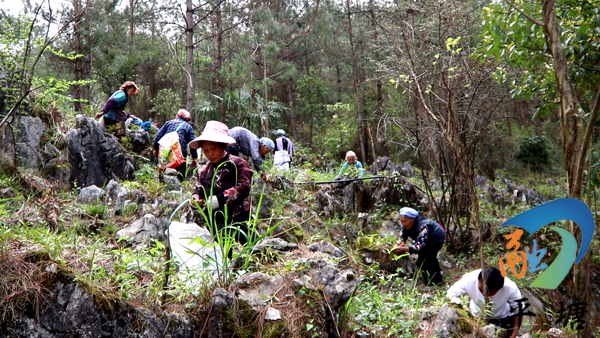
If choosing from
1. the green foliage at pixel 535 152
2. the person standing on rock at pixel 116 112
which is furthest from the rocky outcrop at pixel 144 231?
the green foliage at pixel 535 152

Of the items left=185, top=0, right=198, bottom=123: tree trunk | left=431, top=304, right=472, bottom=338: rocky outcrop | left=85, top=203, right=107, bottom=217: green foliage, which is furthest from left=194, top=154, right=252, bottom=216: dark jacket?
left=185, top=0, right=198, bottom=123: tree trunk

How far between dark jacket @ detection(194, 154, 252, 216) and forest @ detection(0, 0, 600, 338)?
0.90 ft

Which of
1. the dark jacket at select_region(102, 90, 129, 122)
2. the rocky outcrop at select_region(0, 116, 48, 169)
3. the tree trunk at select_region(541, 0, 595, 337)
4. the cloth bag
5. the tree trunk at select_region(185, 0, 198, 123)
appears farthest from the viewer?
the tree trunk at select_region(185, 0, 198, 123)

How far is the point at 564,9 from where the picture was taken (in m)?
3.99

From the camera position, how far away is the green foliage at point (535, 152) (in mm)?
15227

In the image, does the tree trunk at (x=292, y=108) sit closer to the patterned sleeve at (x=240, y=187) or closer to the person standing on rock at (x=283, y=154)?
the person standing on rock at (x=283, y=154)

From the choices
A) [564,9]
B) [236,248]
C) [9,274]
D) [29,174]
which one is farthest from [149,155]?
[564,9]

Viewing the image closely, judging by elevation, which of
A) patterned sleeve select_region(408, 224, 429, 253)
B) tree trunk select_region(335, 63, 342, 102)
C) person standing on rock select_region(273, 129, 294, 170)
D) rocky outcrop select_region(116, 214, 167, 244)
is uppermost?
tree trunk select_region(335, 63, 342, 102)

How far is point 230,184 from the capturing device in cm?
368

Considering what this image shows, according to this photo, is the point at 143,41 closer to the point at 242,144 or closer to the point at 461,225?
the point at 242,144

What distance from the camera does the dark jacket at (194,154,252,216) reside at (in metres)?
3.53

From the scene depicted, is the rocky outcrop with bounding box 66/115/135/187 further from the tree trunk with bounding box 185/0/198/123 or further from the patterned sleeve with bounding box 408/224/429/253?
the patterned sleeve with bounding box 408/224/429/253

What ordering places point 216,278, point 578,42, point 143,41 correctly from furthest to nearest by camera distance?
point 143,41 → point 578,42 → point 216,278

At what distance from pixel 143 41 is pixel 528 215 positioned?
15209 mm
